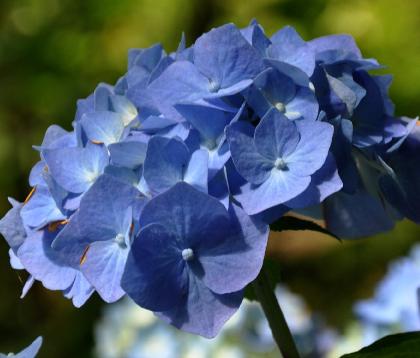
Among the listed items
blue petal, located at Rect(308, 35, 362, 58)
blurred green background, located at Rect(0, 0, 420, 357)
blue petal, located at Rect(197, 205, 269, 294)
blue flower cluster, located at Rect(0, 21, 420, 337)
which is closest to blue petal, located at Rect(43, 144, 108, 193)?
blue flower cluster, located at Rect(0, 21, 420, 337)

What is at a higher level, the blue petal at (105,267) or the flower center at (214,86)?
the flower center at (214,86)

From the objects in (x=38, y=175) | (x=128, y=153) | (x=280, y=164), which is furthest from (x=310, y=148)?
(x=38, y=175)

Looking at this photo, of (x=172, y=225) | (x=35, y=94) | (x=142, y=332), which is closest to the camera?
(x=172, y=225)

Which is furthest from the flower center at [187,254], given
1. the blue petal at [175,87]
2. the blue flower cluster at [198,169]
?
the blue petal at [175,87]

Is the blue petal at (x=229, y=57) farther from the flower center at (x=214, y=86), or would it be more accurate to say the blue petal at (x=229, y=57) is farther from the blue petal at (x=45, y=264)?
the blue petal at (x=45, y=264)

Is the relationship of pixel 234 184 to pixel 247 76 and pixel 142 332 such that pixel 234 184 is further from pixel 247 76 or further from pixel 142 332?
pixel 142 332

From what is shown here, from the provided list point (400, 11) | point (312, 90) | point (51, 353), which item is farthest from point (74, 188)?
point (400, 11)

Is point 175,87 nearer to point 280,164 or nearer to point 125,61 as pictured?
point 280,164
